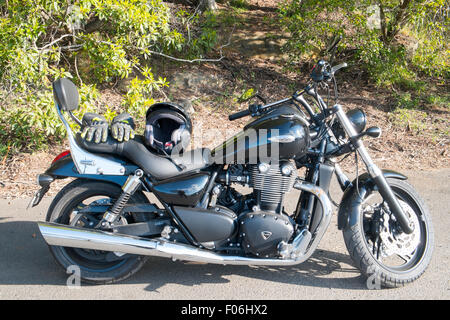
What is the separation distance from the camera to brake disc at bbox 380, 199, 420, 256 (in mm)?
→ 3822

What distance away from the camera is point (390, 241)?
151 inches

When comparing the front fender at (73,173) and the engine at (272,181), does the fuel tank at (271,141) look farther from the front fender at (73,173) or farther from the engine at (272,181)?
the front fender at (73,173)

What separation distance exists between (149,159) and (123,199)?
38 cm

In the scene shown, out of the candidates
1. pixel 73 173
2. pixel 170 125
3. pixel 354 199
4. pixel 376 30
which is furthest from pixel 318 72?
pixel 376 30

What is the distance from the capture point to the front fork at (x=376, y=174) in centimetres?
360

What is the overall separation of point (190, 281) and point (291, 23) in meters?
6.20

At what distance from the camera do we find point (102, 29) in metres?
8.00

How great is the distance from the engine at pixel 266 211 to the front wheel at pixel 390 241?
1.89ft

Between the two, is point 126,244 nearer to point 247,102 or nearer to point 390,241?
point 390,241

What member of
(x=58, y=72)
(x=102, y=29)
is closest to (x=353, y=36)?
(x=102, y=29)

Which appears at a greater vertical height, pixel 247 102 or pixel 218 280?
pixel 247 102

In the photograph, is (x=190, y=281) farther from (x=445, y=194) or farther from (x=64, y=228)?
(x=445, y=194)

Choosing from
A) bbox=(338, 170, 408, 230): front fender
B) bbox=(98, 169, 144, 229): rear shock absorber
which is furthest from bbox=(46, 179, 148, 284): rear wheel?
bbox=(338, 170, 408, 230): front fender

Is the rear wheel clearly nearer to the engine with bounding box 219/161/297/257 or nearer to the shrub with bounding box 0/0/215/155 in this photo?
the engine with bounding box 219/161/297/257
